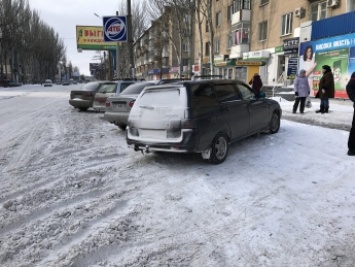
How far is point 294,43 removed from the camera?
66.8 feet

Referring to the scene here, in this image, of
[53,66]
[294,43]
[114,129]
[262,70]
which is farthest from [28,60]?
[114,129]

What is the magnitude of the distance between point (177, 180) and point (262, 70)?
23.8m

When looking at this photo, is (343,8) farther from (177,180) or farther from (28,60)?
(28,60)

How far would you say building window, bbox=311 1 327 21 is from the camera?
67.4 feet

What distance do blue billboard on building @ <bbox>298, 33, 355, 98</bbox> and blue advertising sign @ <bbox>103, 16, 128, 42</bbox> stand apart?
10.3m

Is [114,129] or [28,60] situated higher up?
[28,60]

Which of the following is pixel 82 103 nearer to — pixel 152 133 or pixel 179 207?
pixel 152 133

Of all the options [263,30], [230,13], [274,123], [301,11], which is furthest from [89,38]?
[274,123]

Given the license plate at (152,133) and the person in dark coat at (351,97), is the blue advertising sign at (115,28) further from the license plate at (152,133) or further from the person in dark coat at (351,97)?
the person in dark coat at (351,97)

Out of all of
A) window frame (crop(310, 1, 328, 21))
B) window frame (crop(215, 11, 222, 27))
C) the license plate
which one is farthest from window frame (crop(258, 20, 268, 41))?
the license plate

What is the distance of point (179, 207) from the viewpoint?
3998 millimetres

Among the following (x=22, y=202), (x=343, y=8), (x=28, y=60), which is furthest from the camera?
(x=28, y=60)

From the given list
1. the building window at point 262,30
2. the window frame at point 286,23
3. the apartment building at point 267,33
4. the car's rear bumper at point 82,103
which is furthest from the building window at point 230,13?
the car's rear bumper at point 82,103

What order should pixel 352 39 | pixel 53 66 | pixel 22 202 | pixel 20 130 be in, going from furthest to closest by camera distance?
pixel 53 66, pixel 352 39, pixel 20 130, pixel 22 202
